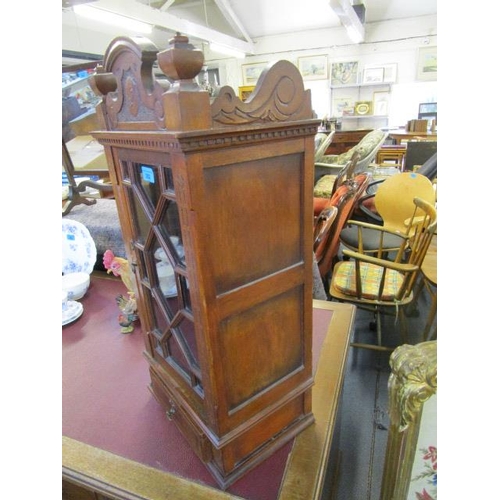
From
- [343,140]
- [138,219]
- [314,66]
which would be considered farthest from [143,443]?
[314,66]

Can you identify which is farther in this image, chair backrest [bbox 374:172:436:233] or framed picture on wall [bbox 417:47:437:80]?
framed picture on wall [bbox 417:47:437:80]

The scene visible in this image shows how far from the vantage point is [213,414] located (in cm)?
67

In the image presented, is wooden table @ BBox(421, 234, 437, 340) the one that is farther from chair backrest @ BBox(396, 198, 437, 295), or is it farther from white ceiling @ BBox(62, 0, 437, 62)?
white ceiling @ BBox(62, 0, 437, 62)

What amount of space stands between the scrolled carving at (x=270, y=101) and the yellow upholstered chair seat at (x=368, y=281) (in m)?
1.30

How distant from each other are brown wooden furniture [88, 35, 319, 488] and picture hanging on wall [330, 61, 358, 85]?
24.3 feet

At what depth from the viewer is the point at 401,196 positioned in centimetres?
232

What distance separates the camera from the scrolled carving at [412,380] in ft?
1.67

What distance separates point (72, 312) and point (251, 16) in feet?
24.0

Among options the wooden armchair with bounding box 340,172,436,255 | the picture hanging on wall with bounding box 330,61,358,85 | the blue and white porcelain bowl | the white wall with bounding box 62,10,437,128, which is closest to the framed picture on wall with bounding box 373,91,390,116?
the white wall with bounding box 62,10,437,128

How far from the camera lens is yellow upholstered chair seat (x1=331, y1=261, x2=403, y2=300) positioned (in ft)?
5.92
